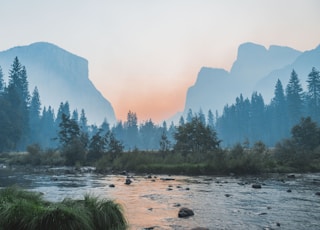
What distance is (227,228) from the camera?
12102 millimetres

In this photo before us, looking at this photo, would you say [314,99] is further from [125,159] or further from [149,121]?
[149,121]

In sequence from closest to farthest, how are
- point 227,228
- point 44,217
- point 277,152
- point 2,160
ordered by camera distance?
point 44,217 → point 227,228 → point 277,152 → point 2,160

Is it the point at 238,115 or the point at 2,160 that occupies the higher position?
the point at 238,115

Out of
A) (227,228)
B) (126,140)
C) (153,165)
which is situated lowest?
(227,228)

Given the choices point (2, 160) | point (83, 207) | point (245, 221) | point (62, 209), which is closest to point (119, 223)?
point (83, 207)

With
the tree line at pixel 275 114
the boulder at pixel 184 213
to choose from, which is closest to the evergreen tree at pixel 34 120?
the tree line at pixel 275 114

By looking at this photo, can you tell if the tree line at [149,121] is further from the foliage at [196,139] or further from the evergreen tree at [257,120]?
the foliage at [196,139]

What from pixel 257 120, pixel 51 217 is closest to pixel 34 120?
pixel 257 120

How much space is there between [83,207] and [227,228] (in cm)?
553

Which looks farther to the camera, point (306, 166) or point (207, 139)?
point (207, 139)

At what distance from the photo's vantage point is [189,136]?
48.5 m

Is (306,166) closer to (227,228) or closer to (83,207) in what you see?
(227,228)

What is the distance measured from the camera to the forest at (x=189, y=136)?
41.4 meters

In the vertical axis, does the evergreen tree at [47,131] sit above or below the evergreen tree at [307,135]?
above
